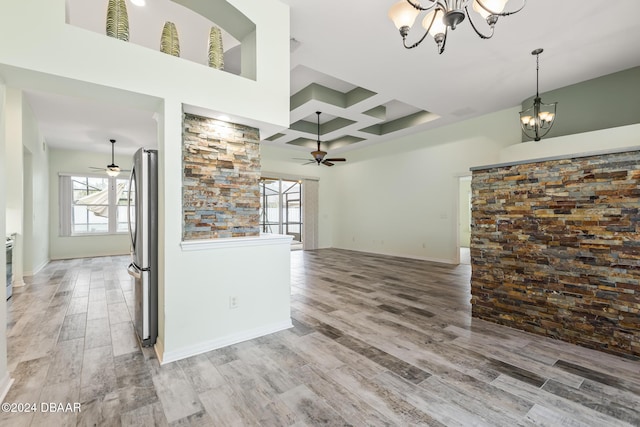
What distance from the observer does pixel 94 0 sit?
280cm

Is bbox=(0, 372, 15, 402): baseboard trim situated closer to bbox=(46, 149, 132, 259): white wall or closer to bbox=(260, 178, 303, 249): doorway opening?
bbox=(46, 149, 132, 259): white wall

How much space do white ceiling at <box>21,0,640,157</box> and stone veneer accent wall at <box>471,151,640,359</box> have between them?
1739 millimetres

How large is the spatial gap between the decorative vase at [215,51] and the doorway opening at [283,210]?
7236 mm

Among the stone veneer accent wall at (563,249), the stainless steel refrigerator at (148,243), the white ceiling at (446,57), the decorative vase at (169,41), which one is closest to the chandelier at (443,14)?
the white ceiling at (446,57)

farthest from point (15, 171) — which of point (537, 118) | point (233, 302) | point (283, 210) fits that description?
point (537, 118)

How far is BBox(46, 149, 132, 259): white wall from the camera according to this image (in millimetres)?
7449

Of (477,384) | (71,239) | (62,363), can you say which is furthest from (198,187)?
(71,239)

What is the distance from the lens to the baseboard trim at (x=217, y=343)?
2.30m

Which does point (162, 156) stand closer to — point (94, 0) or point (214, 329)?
point (214, 329)

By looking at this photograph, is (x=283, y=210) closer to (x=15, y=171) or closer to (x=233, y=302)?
(x=15, y=171)

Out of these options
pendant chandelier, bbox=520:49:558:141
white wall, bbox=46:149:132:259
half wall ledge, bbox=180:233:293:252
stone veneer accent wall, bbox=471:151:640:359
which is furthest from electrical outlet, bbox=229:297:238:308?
white wall, bbox=46:149:132:259

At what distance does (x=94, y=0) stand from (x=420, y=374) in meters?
4.49

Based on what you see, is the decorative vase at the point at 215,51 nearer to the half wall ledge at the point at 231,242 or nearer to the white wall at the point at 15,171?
the half wall ledge at the point at 231,242

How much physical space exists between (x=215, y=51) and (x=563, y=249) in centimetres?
381
